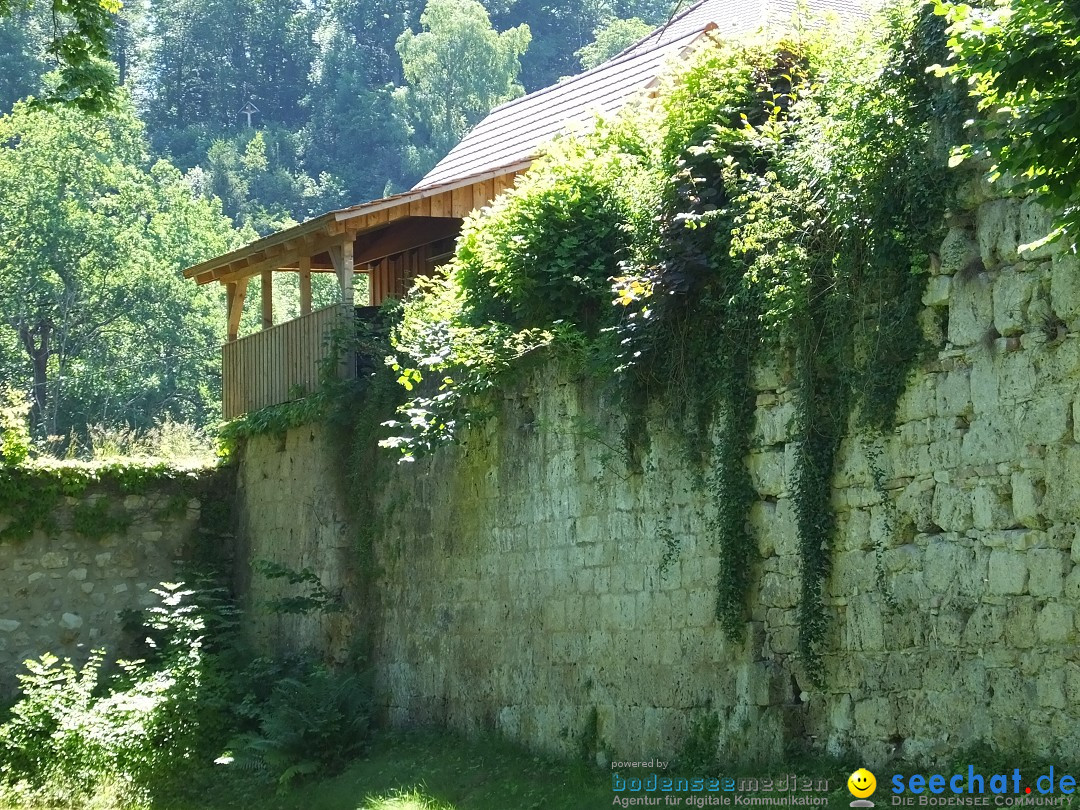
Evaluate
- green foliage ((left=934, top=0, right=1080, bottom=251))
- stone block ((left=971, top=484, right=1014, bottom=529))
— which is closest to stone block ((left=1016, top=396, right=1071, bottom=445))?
stone block ((left=971, top=484, right=1014, bottom=529))

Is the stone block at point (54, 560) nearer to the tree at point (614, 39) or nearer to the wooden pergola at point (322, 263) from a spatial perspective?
the wooden pergola at point (322, 263)

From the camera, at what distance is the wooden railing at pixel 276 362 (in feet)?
51.9

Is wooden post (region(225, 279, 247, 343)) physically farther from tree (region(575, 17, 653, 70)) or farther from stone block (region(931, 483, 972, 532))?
tree (region(575, 17, 653, 70))

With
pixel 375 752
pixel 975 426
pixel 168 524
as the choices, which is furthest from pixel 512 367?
pixel 168 524

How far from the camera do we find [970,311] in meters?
7.93

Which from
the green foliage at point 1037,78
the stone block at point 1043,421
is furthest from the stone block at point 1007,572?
the green foliage at point 1037,78

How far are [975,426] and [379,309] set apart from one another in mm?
8918

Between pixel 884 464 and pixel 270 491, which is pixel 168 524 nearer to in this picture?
pixel 270 491

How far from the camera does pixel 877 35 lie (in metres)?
8.84

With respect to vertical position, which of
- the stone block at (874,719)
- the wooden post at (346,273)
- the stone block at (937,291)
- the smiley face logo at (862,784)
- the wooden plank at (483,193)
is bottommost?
the smiley face logo at (862,784)

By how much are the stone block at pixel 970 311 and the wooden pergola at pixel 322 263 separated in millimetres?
7749

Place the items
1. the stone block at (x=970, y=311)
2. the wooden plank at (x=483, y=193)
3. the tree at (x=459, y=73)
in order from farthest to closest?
the tree at (x=459, y=73) < the wooden plank at (x=483, y=193) < the stone block at (x=970, y=311)

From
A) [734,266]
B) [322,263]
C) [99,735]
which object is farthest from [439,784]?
[322,263]

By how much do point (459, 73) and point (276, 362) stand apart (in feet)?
117
